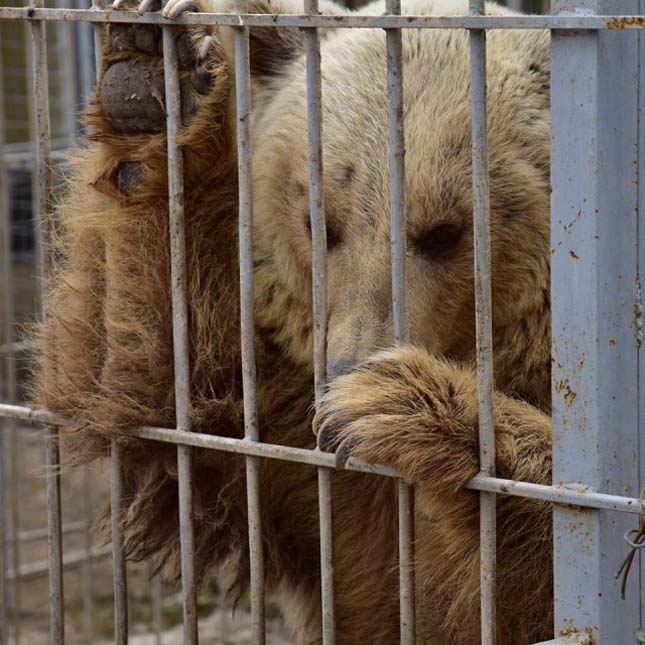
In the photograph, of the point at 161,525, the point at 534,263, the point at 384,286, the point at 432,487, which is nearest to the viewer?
the point at 432,487

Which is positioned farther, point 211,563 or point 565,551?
point 211,563

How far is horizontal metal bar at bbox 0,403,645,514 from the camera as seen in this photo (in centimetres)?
159

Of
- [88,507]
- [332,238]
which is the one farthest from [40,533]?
[332,238]

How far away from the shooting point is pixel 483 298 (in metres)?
1.71

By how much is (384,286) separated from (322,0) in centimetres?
83

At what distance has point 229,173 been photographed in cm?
258

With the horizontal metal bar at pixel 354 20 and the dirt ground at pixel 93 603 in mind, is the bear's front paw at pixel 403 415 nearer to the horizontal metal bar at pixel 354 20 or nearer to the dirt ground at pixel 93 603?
the horizontal metal bar at pixel 354 20

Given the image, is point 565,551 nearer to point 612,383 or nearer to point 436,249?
point 612,383

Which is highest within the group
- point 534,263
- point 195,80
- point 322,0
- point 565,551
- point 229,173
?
point 322,0

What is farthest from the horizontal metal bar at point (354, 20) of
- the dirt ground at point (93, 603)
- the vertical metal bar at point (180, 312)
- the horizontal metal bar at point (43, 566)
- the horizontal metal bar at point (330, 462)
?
the horizontal metal bar at point (43, 566)

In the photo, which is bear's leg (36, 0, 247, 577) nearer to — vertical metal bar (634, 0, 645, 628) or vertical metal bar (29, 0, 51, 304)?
vertical metal bar (29, 0, 51, 304)

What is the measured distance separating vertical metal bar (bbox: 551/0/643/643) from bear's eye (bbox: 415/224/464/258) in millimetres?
765

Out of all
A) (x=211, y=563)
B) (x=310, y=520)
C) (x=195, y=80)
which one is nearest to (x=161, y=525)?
(x=211, y=563)

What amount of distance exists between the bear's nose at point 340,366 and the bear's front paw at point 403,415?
0.17 feet
